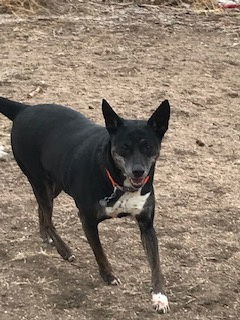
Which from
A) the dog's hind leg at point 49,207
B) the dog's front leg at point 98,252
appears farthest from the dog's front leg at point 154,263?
the dog's hind leg at point 49,207

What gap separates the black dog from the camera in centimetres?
411

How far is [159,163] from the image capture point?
6.48 meters

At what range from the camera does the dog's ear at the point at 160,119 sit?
4.16 meters

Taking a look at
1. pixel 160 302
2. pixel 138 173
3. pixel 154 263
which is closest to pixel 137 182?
pixel 138 173

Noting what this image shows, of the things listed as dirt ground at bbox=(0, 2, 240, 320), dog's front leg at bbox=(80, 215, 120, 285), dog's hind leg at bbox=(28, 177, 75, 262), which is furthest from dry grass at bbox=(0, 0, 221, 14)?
dog's front leg at bbox=(80, 215, 120, 285)

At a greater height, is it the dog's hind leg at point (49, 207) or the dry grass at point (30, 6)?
the dog's hind leg at point (49, 207)

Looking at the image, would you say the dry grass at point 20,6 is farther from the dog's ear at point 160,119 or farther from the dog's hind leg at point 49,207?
the dog's ear at point 160,119

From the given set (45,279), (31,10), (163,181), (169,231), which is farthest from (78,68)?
(45,279)

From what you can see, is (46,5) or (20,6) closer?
(20,6)

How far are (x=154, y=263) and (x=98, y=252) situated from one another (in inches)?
Result: 12.9

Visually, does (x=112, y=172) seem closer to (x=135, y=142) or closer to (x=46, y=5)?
(x=135, y=142)

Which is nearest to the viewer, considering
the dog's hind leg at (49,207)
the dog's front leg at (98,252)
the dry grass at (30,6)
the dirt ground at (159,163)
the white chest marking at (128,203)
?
the white chest marking at (128,203)

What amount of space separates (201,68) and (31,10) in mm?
3237

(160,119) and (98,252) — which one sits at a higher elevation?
(160,119)
